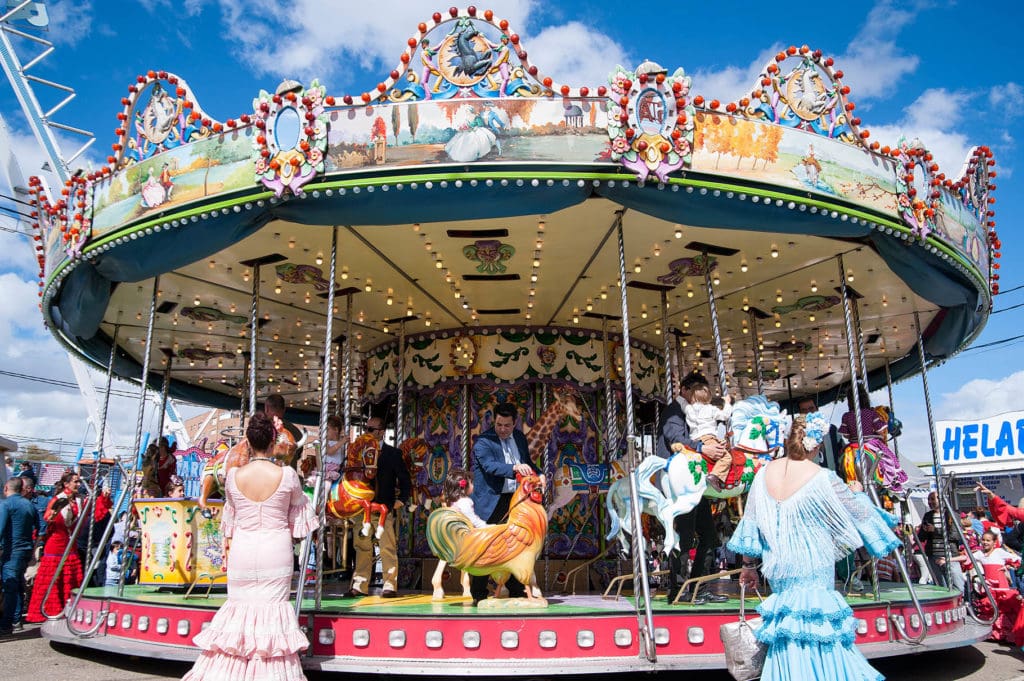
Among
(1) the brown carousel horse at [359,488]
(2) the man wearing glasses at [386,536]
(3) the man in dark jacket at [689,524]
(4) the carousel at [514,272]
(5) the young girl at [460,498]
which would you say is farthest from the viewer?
(2) the man wearing glasses at [386,536]

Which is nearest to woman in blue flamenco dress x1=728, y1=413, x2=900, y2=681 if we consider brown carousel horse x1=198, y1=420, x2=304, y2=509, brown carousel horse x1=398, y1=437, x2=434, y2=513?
brown carousel horse x1=198, y1=420, x2=304, y2=509

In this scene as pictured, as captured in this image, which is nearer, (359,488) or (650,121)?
(650,121)

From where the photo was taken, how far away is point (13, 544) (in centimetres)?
888

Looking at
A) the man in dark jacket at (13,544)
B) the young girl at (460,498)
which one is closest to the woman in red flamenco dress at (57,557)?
the man in dark jacket at (13,544)

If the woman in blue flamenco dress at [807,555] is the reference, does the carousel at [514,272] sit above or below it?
above

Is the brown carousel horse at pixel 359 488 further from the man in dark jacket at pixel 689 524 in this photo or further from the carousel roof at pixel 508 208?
the man in dark jacket at pixel 689 524

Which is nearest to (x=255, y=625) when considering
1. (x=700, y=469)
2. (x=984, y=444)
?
(x=700, y=469)

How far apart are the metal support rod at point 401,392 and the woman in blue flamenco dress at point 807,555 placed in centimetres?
709

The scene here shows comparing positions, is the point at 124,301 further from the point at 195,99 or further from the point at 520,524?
the point at 520,524

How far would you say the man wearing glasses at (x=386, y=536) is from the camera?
26.2 feet

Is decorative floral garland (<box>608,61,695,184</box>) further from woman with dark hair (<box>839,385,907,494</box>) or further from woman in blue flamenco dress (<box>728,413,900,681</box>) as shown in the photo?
woman with dark hair (<box>839,385,907,494</box>)

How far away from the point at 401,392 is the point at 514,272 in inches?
125

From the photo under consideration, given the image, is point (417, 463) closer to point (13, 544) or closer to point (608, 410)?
point (608, 410)

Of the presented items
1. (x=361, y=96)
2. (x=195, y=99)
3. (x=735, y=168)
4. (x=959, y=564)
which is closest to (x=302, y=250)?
(x=195, y=99)
